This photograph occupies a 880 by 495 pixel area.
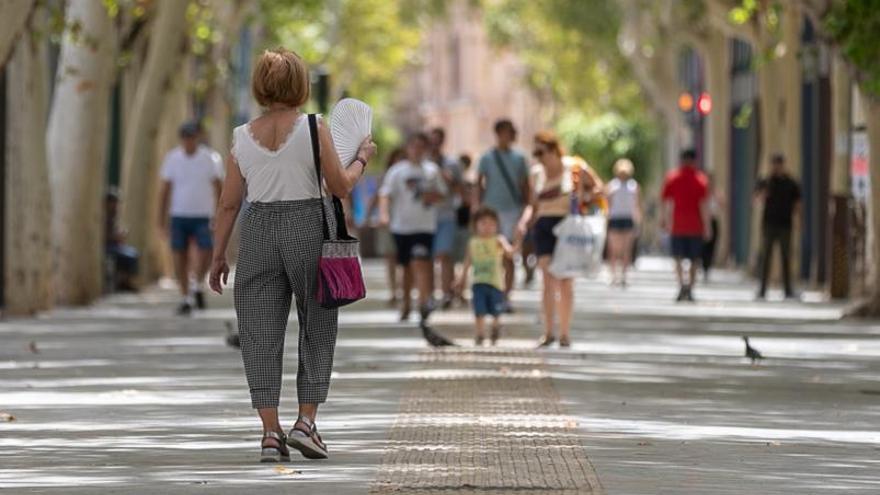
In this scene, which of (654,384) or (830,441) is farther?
(654,384)

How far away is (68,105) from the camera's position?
28.1m

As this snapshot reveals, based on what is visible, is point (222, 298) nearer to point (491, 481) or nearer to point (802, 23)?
point (802, 23)

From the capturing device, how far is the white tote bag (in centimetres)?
2059

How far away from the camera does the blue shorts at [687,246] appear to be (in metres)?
31.8

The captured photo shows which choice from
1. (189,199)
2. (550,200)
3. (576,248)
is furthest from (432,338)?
(189,199)

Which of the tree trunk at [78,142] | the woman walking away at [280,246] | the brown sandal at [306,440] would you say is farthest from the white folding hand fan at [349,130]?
the tree trunk at [78,142]

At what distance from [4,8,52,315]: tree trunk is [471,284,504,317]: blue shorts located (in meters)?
6.64

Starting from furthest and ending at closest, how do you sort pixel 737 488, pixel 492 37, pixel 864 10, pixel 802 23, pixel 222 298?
pixel 492 37 → pixel 802 23 → pixel 222 298 → pixel 864 10 → pixel 737 488

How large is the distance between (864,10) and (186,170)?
261 inches

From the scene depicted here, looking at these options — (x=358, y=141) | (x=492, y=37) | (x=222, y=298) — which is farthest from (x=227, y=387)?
(x=492, y=37)

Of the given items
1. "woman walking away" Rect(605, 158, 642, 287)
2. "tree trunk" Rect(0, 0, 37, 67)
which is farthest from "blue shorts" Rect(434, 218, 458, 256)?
"woman walking away" Rect(605, 158, 642, 287)

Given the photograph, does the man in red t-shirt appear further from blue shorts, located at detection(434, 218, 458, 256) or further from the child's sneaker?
the child's sneaker

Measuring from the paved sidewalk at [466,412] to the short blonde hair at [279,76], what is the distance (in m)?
1.57

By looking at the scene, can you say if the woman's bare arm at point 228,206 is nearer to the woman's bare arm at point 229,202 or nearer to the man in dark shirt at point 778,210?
the woman's bare arm at point 229,202
